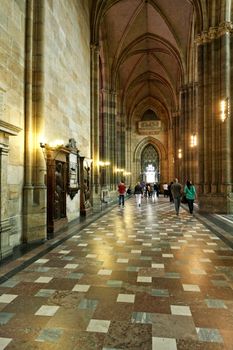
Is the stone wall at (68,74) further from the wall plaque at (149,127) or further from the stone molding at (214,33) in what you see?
the wall plaque at (149,127)

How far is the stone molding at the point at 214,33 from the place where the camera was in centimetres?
1336

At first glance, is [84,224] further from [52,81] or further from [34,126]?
[52,81]

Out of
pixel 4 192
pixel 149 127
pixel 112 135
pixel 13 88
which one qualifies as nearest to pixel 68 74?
pixel 13 88

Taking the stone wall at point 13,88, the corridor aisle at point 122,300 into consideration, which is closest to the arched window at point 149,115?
the stone wall at point 13,88

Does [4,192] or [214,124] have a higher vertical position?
[214,124]

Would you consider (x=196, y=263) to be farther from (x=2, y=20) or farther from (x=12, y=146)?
(x=2, y=20)

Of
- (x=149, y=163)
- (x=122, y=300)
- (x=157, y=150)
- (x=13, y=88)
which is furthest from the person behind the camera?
(x=149, y=163)

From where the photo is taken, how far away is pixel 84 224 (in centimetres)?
994

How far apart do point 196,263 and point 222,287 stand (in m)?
1.18

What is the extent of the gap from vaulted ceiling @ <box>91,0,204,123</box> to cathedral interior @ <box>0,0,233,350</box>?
55cm

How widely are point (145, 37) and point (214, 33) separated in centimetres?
1134

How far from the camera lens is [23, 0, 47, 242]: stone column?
7.15m

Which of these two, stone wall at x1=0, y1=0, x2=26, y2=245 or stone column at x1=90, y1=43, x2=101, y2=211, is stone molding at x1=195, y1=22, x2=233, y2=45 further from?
stone wall at x1=0, y1=0, x2=26, y2=245

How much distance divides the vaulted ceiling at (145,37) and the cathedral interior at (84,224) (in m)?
0.55
